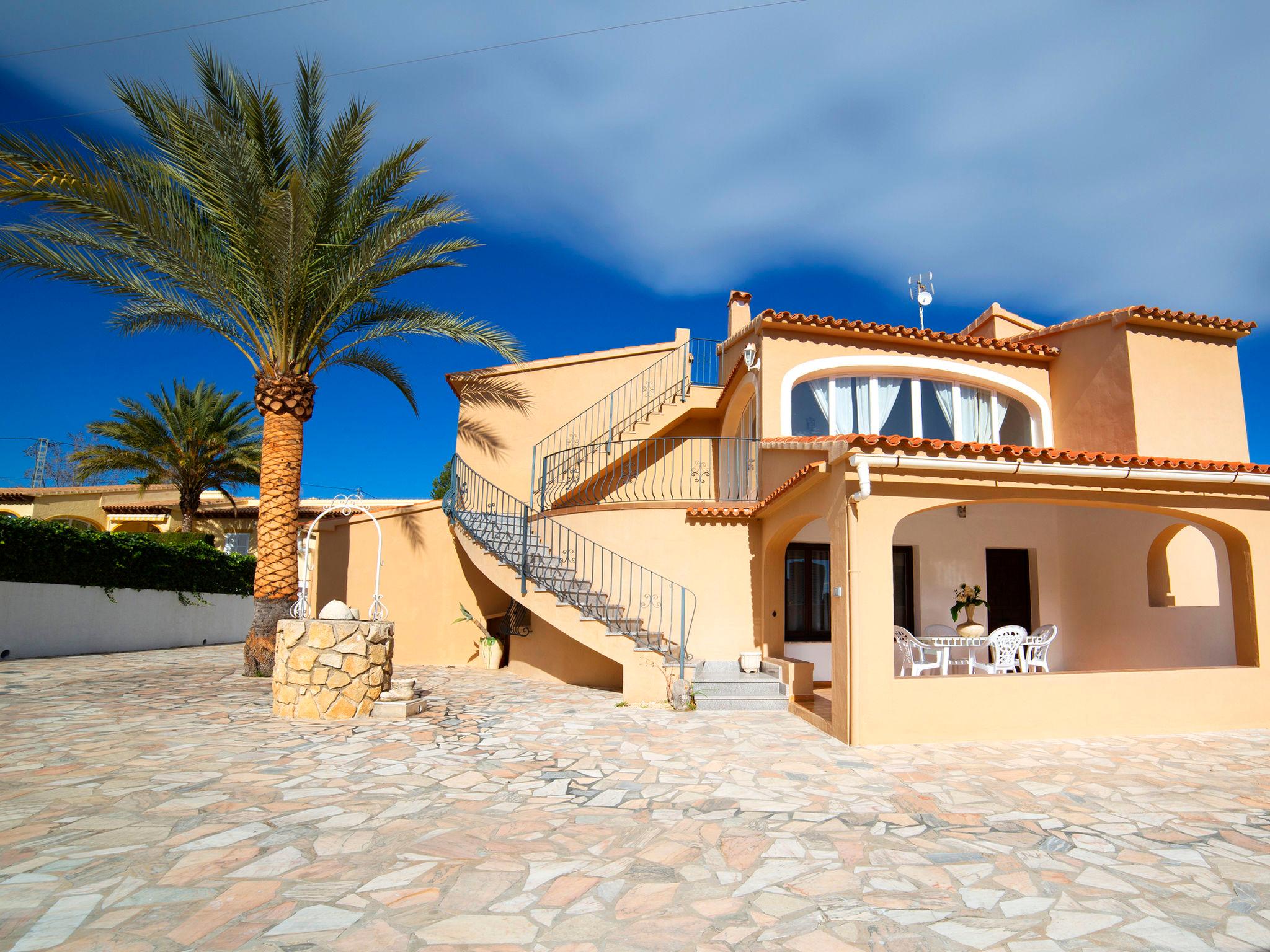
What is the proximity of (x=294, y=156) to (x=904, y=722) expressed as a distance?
36.4 feet

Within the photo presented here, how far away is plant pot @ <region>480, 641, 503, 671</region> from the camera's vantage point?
13695 millimetres

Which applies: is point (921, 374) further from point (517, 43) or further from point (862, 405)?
point (517, 43)

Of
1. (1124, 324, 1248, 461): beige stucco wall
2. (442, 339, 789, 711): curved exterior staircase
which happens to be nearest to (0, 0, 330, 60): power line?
(442, 339, 789, 711): curved exterior staircase

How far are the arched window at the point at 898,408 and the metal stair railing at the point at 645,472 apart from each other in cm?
208

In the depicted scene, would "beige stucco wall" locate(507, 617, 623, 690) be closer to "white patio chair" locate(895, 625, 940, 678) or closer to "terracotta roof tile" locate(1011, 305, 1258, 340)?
"white patio chair" locate(895, 625, 940, 678)

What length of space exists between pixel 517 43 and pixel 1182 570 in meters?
11.8

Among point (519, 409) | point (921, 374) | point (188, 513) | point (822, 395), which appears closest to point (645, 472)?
point (519, 409)

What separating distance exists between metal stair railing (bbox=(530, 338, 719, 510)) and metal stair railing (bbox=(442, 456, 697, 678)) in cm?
143

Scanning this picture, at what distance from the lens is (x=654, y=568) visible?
11219mm

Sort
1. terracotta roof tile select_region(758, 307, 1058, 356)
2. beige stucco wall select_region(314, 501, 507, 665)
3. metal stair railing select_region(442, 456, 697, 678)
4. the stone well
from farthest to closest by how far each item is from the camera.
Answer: beige stucco wall select_region(314, 501, 507, 665) < terracotta roof tile select_region(758, 307, 1058, 356) < metal stair railing select_region(442, 456, 697, 678) < the stone well

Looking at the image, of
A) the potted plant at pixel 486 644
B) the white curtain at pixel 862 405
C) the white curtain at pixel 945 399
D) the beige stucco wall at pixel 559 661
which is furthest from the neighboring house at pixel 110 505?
the white curtain at pixel 945 399

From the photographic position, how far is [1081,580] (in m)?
11.3

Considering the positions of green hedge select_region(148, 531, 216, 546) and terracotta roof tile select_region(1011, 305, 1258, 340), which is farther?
green hedge select_region(148, 531, 216, 546)

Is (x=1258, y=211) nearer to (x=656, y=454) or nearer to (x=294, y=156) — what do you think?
(x=656, y=454)
